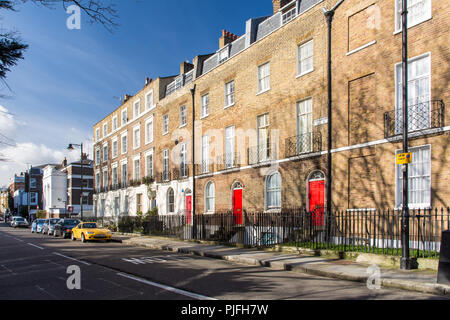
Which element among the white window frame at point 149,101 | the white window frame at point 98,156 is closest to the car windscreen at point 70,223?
the white window frame at point 149,101

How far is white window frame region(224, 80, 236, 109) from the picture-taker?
921 inches

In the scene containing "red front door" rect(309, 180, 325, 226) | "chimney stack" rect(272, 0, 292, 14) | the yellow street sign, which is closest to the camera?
the yellow street sign

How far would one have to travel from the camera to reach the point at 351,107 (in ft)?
53.3

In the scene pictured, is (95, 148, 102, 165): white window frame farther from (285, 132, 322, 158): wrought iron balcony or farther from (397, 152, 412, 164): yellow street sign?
(397, 152, 412, 164): yellow street sign

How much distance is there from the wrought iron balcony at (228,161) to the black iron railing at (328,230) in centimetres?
324

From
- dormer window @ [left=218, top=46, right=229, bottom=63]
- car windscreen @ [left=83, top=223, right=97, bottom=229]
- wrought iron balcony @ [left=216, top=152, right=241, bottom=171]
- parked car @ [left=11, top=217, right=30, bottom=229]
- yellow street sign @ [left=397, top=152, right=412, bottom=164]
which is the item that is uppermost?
dormer window @ [left=218, top=46, right=229, bottom=63]

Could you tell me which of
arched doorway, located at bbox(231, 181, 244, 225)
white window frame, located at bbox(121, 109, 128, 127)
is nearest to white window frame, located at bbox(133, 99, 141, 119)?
white window frame, located at bbox(121, 109, 128, 127)

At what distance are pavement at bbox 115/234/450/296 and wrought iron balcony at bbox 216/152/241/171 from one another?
275 inches

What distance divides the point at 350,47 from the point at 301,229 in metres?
7.99

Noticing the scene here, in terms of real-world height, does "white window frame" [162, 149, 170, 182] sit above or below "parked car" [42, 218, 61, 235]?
above

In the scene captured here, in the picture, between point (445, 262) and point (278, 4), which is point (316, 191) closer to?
point (445, 262)

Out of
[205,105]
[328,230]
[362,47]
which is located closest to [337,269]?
[328,230]

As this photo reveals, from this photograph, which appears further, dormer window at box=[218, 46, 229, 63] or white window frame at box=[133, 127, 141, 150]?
white window frame at box=[133, 127, 141, 150]
